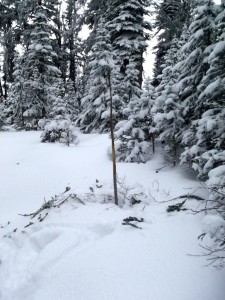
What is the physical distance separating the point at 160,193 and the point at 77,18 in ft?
55.3

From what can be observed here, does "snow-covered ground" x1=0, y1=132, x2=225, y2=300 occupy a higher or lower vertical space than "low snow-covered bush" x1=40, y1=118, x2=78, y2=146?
lower

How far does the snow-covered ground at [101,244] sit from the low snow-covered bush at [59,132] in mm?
3503

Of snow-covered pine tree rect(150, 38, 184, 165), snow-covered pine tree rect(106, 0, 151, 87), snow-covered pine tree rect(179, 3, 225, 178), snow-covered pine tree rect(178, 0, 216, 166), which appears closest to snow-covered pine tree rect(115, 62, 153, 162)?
snow-covered pine tree rect(150, 38, 184, 165)

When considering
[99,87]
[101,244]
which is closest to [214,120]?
[101,244]

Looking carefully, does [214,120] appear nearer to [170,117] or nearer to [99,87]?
[170,117]

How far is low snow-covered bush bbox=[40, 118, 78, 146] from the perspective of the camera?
509 inches

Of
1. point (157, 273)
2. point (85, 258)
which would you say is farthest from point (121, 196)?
point (157, 273)

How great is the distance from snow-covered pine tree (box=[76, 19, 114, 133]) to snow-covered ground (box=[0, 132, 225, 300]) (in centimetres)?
647

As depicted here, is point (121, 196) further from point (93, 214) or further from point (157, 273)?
point (157, 273)

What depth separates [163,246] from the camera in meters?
5.19

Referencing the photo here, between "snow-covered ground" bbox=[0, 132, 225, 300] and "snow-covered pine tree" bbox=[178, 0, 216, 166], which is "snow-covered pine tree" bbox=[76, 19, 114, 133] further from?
"snow-covered ground" bbox=[0, 132, 225, 300]

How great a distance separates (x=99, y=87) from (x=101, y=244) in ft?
38.1

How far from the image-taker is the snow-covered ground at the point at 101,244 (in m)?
4.32

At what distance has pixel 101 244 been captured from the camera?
5.47 metres
